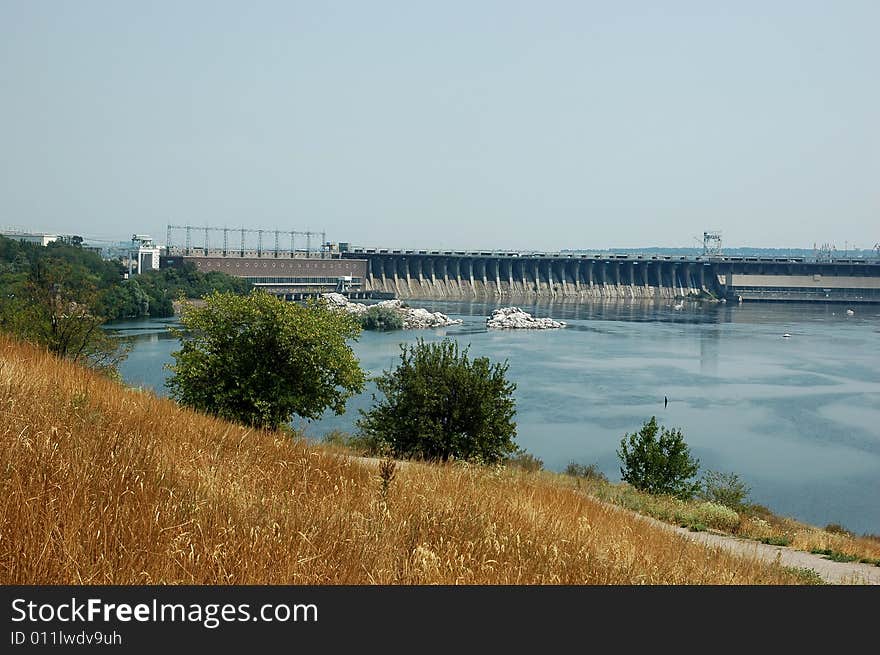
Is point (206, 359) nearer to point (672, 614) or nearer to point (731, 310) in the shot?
point (672, 614)

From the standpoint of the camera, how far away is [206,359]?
18.2 metres

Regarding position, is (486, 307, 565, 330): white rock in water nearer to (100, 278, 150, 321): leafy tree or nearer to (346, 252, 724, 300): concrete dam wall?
(100, 278, 150, 321): leafy tree

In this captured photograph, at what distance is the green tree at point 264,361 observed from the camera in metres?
17.7

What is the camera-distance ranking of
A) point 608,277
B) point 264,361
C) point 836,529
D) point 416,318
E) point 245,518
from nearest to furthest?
point 245,518, point 264,361, point 836,529, point 416,318, point 608,277

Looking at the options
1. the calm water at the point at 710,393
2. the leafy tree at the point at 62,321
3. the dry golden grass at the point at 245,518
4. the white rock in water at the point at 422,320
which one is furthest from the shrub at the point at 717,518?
the white rock in water at the point at 422,320

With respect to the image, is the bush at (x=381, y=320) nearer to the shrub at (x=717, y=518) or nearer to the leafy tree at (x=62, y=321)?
the leafy tree at (x=62, y=321)

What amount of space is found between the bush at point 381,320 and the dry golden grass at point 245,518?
193 feet

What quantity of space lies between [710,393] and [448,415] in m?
25.4

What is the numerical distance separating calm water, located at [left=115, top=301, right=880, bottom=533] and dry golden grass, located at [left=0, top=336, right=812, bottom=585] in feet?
24.9

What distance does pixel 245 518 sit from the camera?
12.5ft

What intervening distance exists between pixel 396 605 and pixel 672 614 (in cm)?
88

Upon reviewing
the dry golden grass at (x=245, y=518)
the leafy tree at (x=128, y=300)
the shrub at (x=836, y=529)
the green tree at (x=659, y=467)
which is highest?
the dry golden grass at (x=245, y=518)

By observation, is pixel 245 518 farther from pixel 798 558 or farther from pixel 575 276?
pixel 575 276

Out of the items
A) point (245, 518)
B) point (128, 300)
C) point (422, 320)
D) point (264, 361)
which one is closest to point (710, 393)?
point (264, 361)
